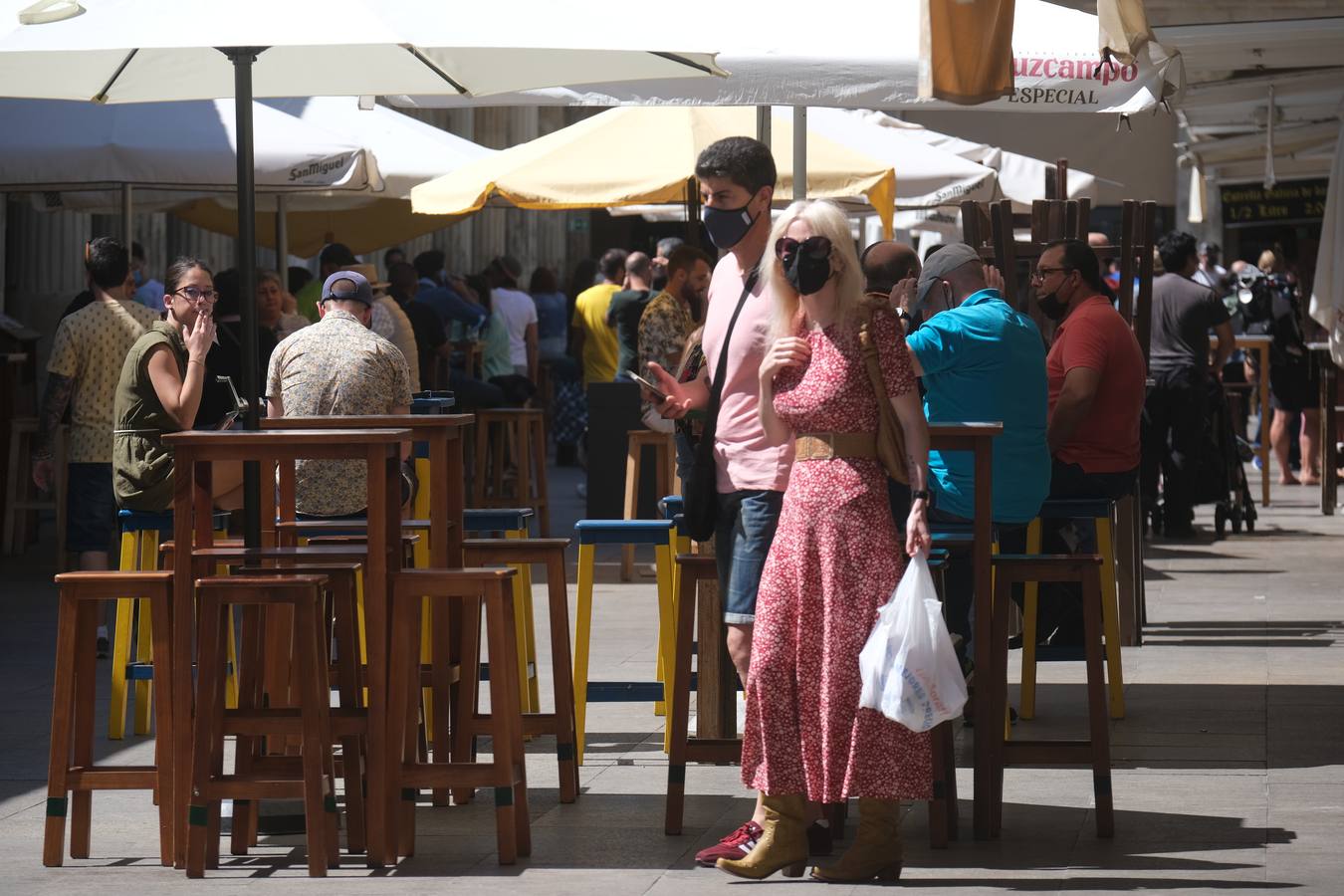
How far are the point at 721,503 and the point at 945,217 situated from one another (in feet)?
51.4

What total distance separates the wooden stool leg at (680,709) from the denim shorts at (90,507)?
4.80 metres

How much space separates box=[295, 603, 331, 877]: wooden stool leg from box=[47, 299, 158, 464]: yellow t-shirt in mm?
5223

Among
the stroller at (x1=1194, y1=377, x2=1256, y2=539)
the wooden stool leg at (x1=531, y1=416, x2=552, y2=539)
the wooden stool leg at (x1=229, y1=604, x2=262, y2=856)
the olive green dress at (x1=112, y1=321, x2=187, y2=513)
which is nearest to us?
the wooden stool leg at (x1=229, y1=604, x2=262, y2=856)

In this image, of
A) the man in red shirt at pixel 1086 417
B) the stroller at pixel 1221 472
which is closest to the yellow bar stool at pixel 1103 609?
the man in red shirt at pixel 1086 417

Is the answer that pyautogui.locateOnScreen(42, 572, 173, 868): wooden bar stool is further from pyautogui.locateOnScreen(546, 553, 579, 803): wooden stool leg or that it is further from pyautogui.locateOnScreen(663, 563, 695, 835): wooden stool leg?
pyautogui.locateOnScreen(663, 563, 695, 835): wooden stool leg

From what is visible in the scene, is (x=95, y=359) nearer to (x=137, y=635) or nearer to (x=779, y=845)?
(x=137, y=635)

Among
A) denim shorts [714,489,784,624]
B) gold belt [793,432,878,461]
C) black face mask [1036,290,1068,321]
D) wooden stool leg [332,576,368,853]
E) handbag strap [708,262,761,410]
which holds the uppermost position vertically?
black face mask [1036,290,1068,321]

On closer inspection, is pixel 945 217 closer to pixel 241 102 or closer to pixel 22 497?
pixel 22 497

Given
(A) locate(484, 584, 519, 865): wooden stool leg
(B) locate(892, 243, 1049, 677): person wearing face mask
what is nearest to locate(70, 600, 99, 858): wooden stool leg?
(A) locate(484, 584, 519, 865): wooden stool leg

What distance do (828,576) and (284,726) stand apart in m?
1.53

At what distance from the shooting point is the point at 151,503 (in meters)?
8.76

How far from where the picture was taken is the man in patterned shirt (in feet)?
26.5

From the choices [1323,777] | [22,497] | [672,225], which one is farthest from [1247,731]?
[672,225]

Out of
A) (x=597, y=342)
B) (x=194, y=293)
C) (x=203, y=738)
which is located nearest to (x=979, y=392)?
(x=194, y=293)
